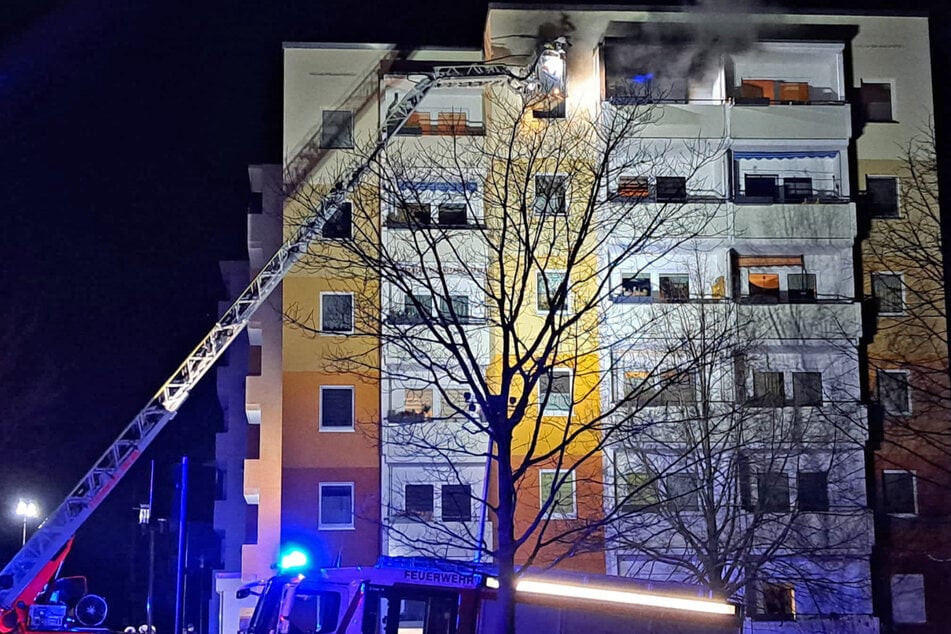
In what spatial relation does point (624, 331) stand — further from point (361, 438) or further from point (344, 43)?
point (344, 43)

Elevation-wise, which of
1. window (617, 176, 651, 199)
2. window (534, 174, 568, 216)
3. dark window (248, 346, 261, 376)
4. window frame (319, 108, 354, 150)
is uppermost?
window frame (319, 108, 354, 150)

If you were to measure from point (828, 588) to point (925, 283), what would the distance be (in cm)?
915

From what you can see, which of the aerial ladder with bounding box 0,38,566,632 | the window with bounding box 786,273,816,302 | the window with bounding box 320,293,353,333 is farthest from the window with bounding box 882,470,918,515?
the window with bounding box 320,293,353,333

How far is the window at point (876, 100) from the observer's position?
33.8 meters

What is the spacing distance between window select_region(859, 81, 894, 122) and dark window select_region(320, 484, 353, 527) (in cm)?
1898

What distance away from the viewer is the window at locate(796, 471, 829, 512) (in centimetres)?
3048

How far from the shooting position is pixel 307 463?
3120 centimetres

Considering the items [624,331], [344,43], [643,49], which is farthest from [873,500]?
[344,43]

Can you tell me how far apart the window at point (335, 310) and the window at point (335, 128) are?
4433 millimetres

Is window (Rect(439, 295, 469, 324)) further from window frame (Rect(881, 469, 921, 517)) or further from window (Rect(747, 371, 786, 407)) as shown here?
window frame (Rect(881, 469, 921, 517))

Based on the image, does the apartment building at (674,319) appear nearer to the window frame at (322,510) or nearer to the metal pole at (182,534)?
the window frame at (322,510)

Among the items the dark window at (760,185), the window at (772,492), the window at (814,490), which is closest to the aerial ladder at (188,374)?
the dark window at (760,185)

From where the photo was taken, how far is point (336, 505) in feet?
102

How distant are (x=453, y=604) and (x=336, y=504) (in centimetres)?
1670
